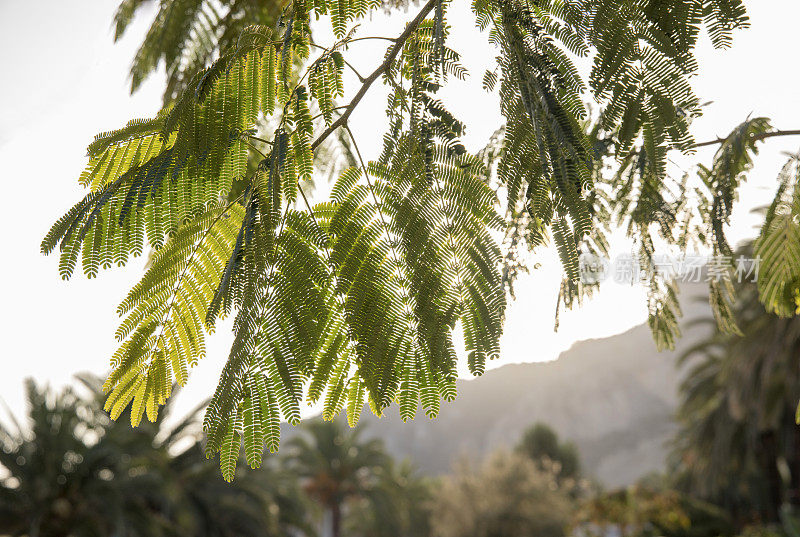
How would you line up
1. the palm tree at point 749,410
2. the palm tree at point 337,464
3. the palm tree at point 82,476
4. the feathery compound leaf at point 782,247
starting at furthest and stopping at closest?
the palm tree at point 337,464, the palm tree at point 82,476, the palm tree at point 749,410, the feathery compound leaf at point 782,247

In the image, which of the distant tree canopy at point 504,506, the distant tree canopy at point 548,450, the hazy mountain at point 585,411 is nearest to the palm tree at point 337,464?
the distant tree canopy at point 504,506

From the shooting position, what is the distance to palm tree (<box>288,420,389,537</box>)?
2642 cm

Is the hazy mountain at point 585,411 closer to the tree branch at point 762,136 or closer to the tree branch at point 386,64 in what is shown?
the tree branch at point 762,136

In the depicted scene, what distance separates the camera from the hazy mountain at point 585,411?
81688 millimetres

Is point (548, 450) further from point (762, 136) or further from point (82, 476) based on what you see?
point (762, 136)

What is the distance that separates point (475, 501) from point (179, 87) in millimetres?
27184

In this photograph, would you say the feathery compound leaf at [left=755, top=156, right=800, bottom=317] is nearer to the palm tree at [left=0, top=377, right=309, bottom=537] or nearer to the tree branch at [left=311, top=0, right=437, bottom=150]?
the tree branch at [left=311, top=0, right=437, bottom=150]

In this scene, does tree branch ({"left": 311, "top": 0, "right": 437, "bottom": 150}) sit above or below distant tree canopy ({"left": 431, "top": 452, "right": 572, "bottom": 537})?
above

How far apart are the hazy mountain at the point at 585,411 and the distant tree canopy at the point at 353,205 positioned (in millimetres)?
81475

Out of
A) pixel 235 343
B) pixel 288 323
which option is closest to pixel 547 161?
pixel 288 323

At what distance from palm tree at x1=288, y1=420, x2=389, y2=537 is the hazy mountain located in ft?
188

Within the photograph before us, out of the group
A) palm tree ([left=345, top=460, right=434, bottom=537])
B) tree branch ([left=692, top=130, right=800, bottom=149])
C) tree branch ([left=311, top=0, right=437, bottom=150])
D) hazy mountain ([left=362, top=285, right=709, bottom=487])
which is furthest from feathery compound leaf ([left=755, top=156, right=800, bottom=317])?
hazy mountain ([left=362, top=285, right=709, bottom=487])

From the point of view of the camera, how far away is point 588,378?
9112 cm

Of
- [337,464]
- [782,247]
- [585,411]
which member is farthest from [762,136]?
[585,411]
